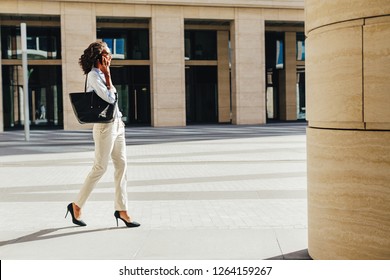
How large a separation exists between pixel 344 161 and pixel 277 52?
35385 millimetres

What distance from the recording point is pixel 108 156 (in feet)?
20.0

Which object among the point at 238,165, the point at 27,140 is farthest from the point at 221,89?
the point at 238,165

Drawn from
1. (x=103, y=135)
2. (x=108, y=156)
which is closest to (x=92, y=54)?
(x=103, y=135)

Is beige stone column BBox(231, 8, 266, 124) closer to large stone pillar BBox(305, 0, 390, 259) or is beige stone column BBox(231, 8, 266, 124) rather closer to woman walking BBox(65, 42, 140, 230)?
woman walking BBox(65, 42, 140, 230)

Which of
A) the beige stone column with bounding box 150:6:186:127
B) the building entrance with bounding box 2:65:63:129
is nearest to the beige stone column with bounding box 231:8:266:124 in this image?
the beige stone column with bounding box 150:6:186:127

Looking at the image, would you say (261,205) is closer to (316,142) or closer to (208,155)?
(316,142)

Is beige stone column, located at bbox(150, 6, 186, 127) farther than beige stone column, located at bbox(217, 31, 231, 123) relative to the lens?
No

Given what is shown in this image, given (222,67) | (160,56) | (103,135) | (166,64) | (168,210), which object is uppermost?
(160,56)

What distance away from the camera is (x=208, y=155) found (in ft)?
50.2

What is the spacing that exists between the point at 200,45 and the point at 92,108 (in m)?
31.5

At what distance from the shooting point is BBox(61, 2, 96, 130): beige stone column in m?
31.0

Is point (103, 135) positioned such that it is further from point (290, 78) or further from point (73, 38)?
point (290, 78)

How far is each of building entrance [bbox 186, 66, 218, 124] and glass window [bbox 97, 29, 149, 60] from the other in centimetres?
346
